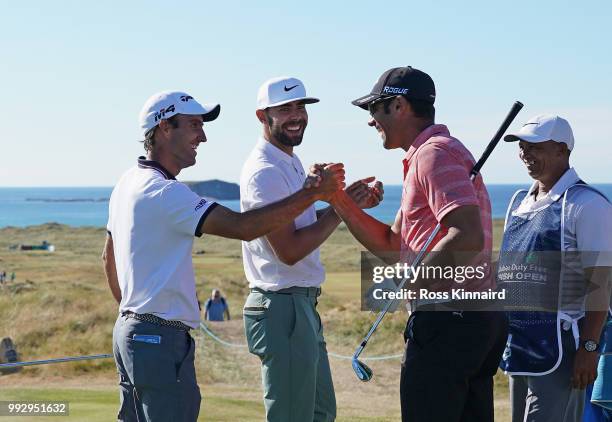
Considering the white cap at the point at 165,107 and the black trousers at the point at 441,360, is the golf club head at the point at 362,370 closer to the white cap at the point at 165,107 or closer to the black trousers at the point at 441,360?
the black trousers at the point at 441,360

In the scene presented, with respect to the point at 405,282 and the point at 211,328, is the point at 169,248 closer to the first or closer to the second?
the point at 405,282

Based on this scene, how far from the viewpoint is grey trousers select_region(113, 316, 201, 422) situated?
4367 mm

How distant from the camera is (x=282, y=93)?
17.4 ft

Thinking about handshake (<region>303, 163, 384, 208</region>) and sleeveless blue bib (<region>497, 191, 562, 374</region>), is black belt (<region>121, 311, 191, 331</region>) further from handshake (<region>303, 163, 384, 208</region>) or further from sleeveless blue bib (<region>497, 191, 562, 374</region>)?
sleeveless blue bib (<region>497, 191, 562, 374</region>)

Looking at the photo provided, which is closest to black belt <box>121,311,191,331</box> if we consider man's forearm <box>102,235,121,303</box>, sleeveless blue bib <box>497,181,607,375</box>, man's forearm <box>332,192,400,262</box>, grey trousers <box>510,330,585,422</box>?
man's forearm <box>102,235,121,303</box>

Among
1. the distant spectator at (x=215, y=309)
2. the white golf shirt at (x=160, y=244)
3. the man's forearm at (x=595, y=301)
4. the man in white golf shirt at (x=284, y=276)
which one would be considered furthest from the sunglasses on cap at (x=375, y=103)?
the distant spectator at (x=215, y=309)

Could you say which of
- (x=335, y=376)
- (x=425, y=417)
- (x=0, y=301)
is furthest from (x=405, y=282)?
(x=0, y=301)

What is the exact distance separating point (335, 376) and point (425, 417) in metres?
18.0

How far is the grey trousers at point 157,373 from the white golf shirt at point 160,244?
0.28 feet

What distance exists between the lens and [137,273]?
447 centimetres

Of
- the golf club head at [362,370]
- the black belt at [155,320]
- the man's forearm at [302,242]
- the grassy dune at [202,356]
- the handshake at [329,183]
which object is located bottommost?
the grassy dune at [202,356]

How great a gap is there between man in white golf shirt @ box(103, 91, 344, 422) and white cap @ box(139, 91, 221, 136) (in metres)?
0.20

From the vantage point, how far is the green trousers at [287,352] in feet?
16.8

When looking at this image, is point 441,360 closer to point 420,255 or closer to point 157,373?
point 420,255
